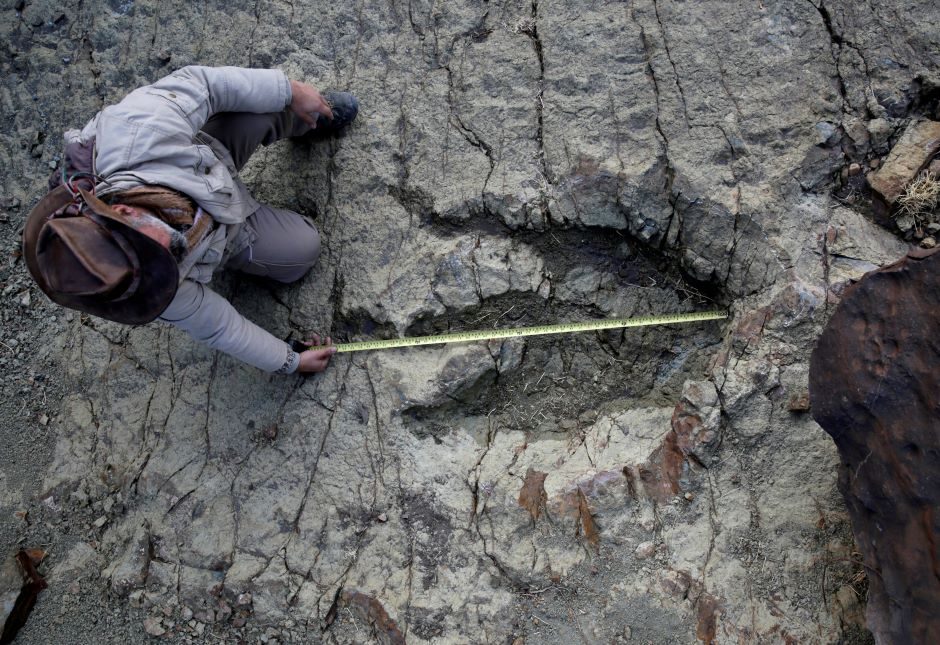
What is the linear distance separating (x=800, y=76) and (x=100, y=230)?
311cm

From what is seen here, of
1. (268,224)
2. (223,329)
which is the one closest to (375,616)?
(223,329)

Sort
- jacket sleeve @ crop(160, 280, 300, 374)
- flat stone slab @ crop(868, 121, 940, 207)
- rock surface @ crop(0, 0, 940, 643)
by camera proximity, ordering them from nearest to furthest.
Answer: jacket sleeve @ crop(160, 280, 300, 374) → rock surface @ crop(0, 0, 940, 643) → flat stone slab @ crop(868, 121, 940, 207)

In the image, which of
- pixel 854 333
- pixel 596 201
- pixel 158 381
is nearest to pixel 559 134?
pixel 596 201

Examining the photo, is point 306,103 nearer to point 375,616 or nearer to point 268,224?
point 268,224

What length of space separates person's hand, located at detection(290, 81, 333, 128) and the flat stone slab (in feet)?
8.53

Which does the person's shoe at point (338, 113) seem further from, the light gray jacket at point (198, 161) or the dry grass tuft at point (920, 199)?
the dry grass tuft at point (920, 199)

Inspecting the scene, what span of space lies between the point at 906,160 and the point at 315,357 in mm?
2915

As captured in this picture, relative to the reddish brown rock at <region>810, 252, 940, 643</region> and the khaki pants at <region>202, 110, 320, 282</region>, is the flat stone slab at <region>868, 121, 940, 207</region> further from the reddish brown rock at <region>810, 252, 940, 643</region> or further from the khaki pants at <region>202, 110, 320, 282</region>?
the khaki pants at <region>202, 110, 320, 282</region>

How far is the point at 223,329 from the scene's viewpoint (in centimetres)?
288

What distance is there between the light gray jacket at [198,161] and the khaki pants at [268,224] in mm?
105

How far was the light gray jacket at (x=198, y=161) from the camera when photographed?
2.48m

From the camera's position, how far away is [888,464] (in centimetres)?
237

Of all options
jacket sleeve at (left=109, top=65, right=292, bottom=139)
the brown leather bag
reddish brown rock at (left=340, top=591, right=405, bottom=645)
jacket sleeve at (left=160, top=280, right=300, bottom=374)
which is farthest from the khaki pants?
reddish brown rock at (left=340, top=591, right=405, bottom=645)

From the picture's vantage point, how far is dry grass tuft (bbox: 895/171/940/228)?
3088 mm
